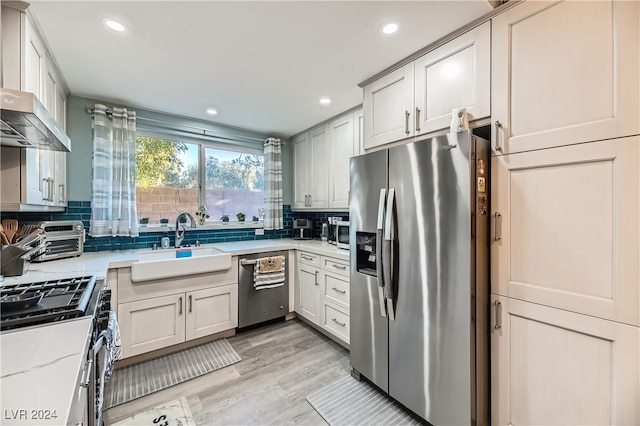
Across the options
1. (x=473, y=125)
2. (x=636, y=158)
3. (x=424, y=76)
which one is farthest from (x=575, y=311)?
(x=424, y=76)

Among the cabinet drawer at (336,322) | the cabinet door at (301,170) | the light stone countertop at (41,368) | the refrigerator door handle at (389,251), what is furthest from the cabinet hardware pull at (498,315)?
the cabinet door at (301,170)

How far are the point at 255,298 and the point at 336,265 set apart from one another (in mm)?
1017

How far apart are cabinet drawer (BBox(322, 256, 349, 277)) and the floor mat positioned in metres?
1.49

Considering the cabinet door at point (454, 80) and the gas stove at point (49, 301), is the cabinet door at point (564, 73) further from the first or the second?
the gas stove at point (49, 301)

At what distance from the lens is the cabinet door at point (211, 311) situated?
2512 millimetres

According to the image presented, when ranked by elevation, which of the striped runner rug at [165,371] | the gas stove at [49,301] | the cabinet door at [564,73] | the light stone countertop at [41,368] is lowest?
the striped runner rug at [165,371]

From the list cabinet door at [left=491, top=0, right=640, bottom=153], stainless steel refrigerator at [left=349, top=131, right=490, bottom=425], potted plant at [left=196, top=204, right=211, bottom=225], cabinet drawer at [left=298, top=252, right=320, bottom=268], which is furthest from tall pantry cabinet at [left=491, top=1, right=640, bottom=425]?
potted plant at [left=196, top=204, right=211, bottom=225]

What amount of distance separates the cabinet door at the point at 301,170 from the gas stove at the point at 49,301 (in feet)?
7.89

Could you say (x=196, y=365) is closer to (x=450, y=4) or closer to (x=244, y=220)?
(x=244, y=220)

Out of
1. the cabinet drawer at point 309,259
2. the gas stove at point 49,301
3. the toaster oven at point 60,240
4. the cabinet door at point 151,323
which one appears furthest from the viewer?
the cabinet drawer at point 309,259

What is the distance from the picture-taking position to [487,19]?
1462 mm

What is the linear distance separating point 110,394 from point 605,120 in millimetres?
3242

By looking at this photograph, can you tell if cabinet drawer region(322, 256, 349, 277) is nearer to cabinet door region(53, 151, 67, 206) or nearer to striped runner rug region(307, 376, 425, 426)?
striped runner rug region(307, 376, 425, 426)

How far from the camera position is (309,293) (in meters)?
2.94
